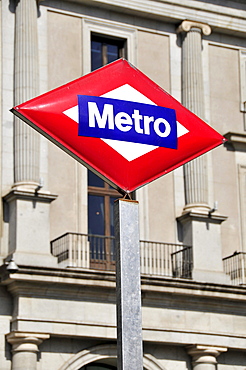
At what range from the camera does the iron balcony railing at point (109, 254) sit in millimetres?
18781

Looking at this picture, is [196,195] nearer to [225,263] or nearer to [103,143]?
[225,263]

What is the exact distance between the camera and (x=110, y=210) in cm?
2053

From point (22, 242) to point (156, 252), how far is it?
3285 millimetres

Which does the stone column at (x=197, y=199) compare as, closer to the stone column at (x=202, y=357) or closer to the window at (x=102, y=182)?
the window at (x=102, y=182)

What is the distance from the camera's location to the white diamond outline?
470 cm

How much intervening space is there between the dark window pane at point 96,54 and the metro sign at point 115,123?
16.6 m

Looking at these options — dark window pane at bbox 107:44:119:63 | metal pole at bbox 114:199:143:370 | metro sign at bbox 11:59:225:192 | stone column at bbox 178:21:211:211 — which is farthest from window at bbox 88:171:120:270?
metal pole at bbox 114:199:143:370

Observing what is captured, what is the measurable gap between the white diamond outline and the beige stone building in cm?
1325

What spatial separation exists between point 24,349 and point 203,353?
4.12 m

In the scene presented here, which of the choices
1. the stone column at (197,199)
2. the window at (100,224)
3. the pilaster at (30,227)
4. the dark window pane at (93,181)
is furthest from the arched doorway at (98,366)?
the dark window pane at (93,181)

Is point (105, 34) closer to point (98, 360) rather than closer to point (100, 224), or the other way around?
point (100, 224)

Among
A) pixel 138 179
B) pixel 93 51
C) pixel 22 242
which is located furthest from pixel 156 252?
pixel 138 179

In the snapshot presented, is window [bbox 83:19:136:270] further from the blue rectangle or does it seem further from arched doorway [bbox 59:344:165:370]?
the blue rectangle

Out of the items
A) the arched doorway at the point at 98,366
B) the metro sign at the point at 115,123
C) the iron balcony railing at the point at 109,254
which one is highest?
the iron balcony railing at the point at 109,254
